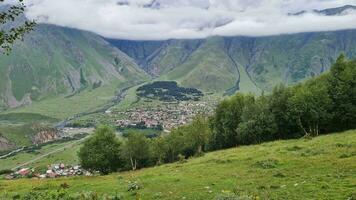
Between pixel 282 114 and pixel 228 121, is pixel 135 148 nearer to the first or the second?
pixel 228 121

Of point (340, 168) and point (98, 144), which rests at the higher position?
point (340, 168)

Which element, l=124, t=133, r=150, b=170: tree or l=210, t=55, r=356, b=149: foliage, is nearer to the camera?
l=210, t=55, r=356, b=149: foliage

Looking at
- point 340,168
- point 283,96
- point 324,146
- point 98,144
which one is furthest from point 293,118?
point 340,168

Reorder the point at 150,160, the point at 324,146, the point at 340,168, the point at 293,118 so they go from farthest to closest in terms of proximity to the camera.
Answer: the point at 150,160
the point at 293,118
the point at 324,146
the point at 340,168

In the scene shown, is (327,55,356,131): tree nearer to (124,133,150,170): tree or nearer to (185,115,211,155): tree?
(185,115,211,155): tree

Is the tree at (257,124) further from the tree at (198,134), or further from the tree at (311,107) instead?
the tree at (198,134)

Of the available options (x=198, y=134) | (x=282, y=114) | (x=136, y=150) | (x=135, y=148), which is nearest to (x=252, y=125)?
(x=282, y=114)

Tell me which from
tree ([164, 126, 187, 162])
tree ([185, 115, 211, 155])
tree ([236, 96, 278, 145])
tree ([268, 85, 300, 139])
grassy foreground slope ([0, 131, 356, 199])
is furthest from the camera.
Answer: tree ([164, 126, 187, 162])

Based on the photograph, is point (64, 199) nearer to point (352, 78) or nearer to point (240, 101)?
point (352, 78)

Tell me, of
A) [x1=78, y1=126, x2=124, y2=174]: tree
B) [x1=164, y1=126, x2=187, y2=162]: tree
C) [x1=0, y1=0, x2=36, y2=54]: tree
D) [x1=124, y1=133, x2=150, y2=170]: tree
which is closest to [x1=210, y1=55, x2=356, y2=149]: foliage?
[x1=164, y1=126, x2=187, y2=162]: tree

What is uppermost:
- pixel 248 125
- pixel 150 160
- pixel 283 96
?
pixel 283 96
